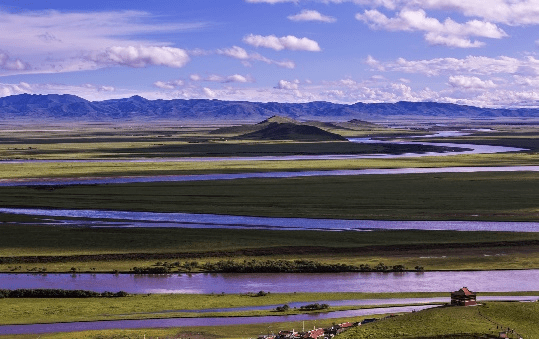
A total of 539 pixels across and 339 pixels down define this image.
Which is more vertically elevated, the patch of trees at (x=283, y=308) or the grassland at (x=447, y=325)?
the grassland at (x=447, y=325)

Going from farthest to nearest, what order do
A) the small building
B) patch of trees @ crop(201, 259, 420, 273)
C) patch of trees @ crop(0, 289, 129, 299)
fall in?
patch of trees @ crop(201, 259, 420, 273) → patch of trees @ crop(0, 289, 129, 299) → the small building

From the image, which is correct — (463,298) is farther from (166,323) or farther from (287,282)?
(287,282)

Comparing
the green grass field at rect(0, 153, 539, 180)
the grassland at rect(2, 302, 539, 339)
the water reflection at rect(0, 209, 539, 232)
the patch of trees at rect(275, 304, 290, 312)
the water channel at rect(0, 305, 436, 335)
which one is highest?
the green grass field at rect(0, 153, 539, 180)

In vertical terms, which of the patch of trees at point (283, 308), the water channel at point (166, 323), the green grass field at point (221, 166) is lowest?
the water channel at point (166, 323)

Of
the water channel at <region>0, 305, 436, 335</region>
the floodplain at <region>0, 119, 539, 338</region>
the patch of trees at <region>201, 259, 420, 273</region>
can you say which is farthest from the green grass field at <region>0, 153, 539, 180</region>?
the water channel at <region>0, 305, 436, 335</region>

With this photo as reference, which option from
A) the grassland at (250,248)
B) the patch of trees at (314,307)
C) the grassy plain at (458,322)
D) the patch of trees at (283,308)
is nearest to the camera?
the grassy plain at (458,322)

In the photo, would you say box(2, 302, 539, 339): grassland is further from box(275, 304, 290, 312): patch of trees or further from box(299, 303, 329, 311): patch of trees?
box(299, 303, 329, 311): patch of trees

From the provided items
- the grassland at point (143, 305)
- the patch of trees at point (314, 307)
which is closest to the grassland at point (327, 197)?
the grassland at point (143, 305)

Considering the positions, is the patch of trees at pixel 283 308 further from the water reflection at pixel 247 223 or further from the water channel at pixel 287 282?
the water reflection at pixel 247 223

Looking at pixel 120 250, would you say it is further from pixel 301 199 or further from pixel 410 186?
pixel 410 186
